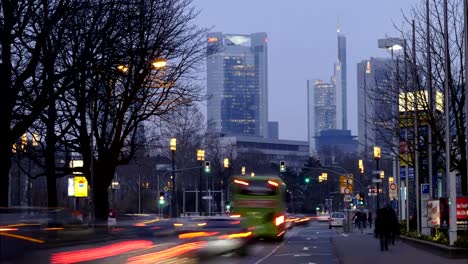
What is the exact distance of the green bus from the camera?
1993 inches

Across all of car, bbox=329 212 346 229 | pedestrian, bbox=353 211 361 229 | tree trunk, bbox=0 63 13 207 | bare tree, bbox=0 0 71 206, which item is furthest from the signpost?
car, bbox=329 212 346 229

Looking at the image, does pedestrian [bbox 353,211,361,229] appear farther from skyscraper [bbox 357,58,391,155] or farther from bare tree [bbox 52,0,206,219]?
bare tree [bbox 52,0,206,219]

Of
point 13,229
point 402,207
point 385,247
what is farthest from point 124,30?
point 402,207

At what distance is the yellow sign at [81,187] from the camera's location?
5425cm

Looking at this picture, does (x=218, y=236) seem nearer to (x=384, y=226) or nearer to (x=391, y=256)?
(x=391, y=256)

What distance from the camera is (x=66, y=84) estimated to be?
34.3 metres

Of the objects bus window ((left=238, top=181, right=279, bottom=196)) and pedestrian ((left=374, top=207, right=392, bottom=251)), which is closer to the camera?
pedestrian ((left=374, top=207, right=392, bottom=251))

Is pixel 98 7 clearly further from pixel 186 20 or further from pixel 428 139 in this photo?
pixel 428 139

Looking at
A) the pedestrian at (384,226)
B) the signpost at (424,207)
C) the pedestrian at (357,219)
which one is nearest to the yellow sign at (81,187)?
Result: the signpost at (424,207)

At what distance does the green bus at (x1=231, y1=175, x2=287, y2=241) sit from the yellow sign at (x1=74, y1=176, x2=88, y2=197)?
8877 millimetres

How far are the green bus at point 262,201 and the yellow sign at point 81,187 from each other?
888 centimetres

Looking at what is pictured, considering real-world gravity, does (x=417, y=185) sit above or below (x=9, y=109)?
below

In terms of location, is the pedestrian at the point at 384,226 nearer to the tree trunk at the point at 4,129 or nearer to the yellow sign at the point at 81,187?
the tree trunk at the point at 4,129

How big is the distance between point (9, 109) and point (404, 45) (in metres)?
20.9
